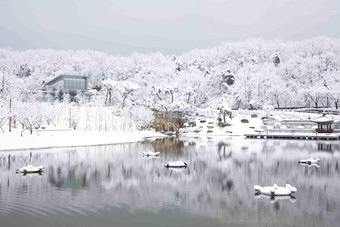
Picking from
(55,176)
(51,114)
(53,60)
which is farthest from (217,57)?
(55,176)

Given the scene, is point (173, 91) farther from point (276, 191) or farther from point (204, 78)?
point (276, 191)

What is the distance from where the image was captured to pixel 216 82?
74375 mm

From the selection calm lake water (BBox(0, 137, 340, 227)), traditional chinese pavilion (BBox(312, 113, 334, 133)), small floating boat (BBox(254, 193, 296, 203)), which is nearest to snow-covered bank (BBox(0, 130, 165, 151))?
calm lake water (BBox(0, 137, 340, 227))

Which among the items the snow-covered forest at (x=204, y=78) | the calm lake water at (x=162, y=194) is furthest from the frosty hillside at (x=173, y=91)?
the calm lake water at (x=162, y=194)

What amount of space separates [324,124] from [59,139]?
33.7 meters

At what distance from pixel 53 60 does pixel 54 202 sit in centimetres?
7958

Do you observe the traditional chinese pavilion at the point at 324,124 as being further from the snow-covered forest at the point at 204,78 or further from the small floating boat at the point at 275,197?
the small floating boat at the point at 275,197

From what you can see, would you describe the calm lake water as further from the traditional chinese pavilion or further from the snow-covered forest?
the snow-covered forest

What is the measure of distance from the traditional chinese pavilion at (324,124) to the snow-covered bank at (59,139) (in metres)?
23.8

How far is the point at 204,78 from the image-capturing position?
74000 mm

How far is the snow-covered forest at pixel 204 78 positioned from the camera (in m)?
60.7

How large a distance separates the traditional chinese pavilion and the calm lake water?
80.3 ft

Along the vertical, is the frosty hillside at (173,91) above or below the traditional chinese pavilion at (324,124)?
above

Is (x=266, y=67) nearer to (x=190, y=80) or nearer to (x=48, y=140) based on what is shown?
(x=190, y=80)
